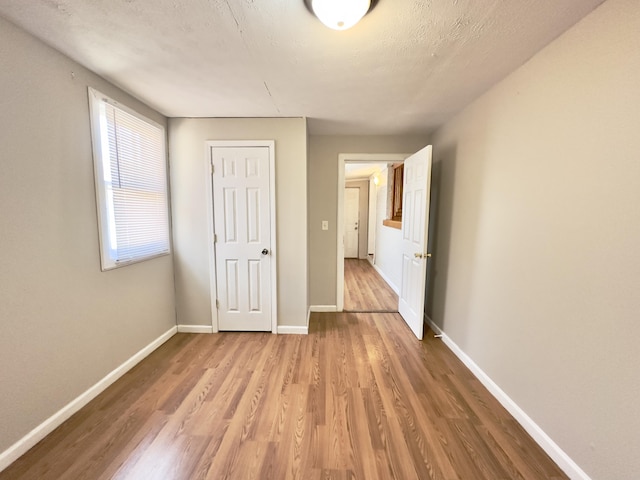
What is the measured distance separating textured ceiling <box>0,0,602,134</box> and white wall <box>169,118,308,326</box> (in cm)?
36

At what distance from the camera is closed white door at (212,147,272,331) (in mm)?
2566

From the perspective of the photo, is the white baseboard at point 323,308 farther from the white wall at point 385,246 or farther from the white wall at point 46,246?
the white wall at point 46,246

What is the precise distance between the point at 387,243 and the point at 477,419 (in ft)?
11.8

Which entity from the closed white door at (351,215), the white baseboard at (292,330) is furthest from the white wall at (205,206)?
the closed white door at (351,215)

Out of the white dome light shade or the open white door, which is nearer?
the white dome light shade

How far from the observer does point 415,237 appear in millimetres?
2738

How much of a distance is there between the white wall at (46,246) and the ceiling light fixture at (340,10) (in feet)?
5.24

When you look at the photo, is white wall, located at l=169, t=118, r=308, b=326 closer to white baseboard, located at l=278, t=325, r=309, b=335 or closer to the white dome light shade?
white baseboard, located at l=278, t=325, r=309, b=335

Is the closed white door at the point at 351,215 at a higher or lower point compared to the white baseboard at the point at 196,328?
higher

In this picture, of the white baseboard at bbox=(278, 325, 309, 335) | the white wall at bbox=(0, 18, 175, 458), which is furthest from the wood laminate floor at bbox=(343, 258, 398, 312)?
the white wall at bbox=(0, 18, 175, 458)

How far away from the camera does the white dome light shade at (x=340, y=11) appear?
43.2 inches

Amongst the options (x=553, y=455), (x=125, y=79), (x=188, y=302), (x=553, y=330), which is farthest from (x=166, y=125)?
(x=553, y=455)

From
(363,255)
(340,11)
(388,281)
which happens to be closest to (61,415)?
(340,11)

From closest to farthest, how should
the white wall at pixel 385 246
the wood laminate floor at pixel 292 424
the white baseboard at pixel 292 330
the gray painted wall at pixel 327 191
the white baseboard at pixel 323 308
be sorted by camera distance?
the wood laminate floor at pixel 292 424 < the white baseboard at pixel 292 330 < the gray painted wall at pixel 327 191 < the white baseboard at pixel 323 308 < the white wall at pixel 385 246
